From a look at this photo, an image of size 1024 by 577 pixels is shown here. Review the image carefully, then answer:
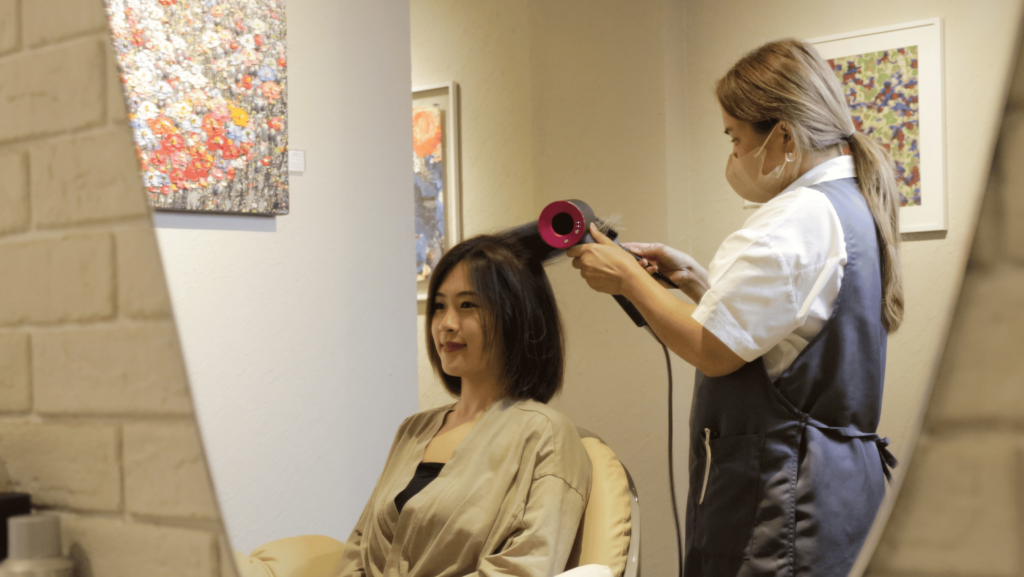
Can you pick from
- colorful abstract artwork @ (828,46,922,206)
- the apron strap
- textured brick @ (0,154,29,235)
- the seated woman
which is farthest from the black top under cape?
textured brick @ (0,154,29,235)

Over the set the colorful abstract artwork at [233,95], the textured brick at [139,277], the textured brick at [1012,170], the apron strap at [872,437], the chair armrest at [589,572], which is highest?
the colorful abstract artwork at [233,95]

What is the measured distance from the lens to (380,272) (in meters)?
0.67

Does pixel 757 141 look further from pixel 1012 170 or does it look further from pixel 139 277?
pixel 139 277

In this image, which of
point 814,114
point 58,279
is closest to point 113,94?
point 58,279

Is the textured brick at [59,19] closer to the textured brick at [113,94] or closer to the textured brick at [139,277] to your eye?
the textured brick at [113,94]

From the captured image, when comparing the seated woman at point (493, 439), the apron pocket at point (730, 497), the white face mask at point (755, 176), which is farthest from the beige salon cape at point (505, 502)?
the white face mask at point (755, 176)

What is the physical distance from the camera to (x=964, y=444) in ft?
1.51

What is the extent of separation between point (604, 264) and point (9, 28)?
745mm

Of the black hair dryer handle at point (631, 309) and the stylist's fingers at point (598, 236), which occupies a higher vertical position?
the stylist's fingers at point (598, 236)

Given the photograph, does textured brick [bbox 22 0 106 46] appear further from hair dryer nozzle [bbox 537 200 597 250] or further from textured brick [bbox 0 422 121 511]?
hair dryer nozzle [bbox 537 200 597 250]

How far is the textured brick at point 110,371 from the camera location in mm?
772

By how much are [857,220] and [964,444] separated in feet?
0.49

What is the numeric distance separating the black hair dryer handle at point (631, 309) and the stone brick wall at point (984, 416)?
175 mm

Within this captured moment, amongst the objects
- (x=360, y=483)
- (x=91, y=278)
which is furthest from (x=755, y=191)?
(x=91, y=278)
